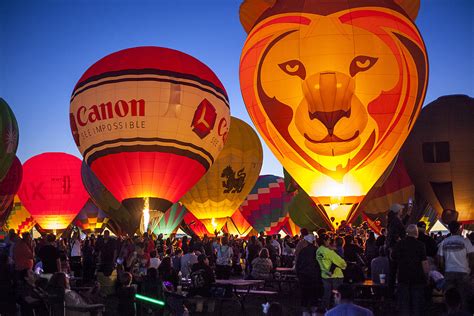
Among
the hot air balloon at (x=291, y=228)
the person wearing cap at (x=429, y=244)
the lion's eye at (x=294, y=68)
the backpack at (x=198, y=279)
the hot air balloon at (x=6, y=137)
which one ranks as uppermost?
the lion's eye at (x=294, y=68)

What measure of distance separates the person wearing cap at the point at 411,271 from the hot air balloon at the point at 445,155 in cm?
1682

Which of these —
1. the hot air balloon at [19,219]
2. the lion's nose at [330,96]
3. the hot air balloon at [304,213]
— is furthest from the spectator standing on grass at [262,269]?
the hot air balloon at [19,219]

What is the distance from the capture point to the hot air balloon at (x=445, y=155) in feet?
76.8

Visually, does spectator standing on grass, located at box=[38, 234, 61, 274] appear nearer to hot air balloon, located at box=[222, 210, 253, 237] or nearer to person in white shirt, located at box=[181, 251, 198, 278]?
person in white shirt, located at box=[181, 251, 198, 278]

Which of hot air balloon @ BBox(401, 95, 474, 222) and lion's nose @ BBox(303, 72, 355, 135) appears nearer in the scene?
lion's nose @ BBox(303, 72, 355, 135)

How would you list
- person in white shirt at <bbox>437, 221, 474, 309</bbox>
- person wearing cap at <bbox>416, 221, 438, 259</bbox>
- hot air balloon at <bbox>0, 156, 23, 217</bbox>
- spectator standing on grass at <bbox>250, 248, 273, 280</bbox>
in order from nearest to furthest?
person in white shirt at <bbox>437, 221, 474, 309</bbox>
person wearing cap at <bbox>416, 221, 438, 259</bbox>
spectator standing on grass at <bbox>250, 248, 273, 280</bbox>
hot air balloon at <bbox>0, 156, 23, 217</bbox>

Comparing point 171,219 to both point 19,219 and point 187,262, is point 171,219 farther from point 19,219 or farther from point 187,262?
point 187,262

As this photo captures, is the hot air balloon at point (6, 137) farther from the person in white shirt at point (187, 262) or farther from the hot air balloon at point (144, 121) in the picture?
the person in white shirt at point (187, 262)

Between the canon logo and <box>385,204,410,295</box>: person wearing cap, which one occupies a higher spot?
the canon logo

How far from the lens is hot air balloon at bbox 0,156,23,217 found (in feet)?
96.4

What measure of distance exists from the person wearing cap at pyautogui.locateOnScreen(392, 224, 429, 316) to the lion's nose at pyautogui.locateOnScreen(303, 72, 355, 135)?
989cm

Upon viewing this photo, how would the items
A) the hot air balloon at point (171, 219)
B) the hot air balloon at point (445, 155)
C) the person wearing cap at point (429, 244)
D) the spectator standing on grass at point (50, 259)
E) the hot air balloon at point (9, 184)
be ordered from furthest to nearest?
the hot air balloon at point (171, 219) < the hot air balloon at point (9, 184) < the hot air balloon at point (445, 155) < the spectator standing on grass at point (50, 259) < the person wearing cap at point (429, 244)

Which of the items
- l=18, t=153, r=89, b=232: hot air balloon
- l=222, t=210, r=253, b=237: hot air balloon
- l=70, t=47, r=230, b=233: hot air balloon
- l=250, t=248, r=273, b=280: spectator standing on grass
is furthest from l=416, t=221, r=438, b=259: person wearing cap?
l=222, t=210, r=253, b=237: hot air balloon

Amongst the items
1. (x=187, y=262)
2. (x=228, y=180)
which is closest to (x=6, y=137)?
(x=228, y=180)
